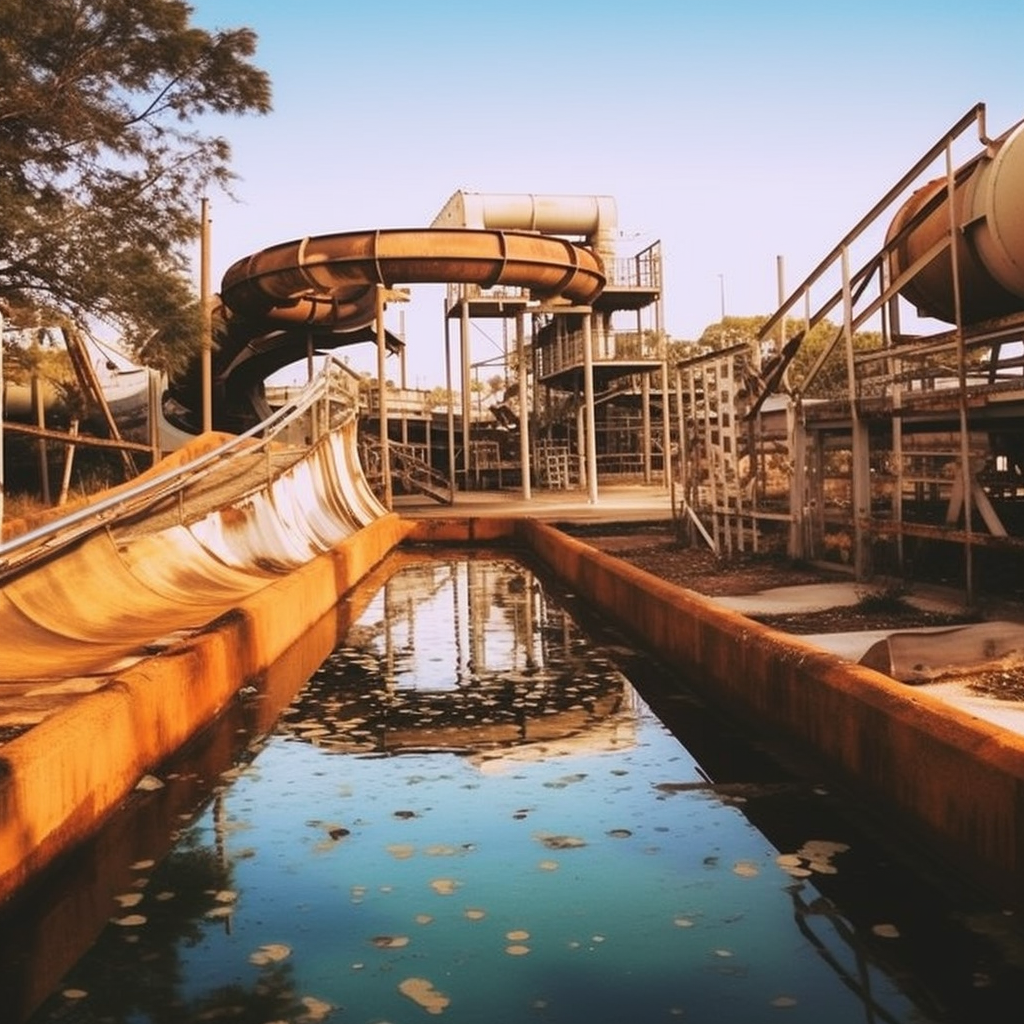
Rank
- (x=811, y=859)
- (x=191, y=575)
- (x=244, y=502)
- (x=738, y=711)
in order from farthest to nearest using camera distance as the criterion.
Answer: (x=244, y=502) < (x=191, y=575) < (x=738, y=711) < (x=811, y=859)

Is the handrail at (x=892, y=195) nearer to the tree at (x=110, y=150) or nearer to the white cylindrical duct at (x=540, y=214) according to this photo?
the tree at (x=110, y=150)

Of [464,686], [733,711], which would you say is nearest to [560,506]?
[464,686]

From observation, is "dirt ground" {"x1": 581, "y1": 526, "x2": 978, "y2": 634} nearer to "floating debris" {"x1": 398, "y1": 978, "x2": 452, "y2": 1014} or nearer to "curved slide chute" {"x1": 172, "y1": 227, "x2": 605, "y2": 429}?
"floating debris" {"x1": 398, "y1": 978, "x2": 452, "y2": 1014}

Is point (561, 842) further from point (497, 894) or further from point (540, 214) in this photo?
point (540, 214)

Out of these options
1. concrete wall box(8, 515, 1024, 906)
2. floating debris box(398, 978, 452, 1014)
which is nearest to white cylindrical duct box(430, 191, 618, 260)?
concrete wall box(8, 515, 1024, 906)

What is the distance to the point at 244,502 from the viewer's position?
14.5 metres

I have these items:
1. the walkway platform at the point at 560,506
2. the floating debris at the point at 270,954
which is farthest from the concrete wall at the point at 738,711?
the walkway platform at the point at 560,506

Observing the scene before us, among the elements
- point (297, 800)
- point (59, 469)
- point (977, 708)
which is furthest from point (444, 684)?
point (59, 469)

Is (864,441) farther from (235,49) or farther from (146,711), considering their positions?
(235,49)

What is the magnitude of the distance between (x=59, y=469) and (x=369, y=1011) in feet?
104

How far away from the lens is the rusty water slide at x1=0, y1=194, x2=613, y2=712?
7.95 metres

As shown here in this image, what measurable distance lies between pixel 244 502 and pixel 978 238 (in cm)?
863

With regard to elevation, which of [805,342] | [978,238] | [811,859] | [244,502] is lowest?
[811,859]

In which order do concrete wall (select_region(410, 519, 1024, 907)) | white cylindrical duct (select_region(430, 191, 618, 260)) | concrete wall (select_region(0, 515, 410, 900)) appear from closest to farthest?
1. concrete wall (select_region(410, 519, 1024, 907))
2. concrete wall (select_region(0, 515, 410, 900))
3. white cylindrical duct (select_region(430, 191, 618, 260))
